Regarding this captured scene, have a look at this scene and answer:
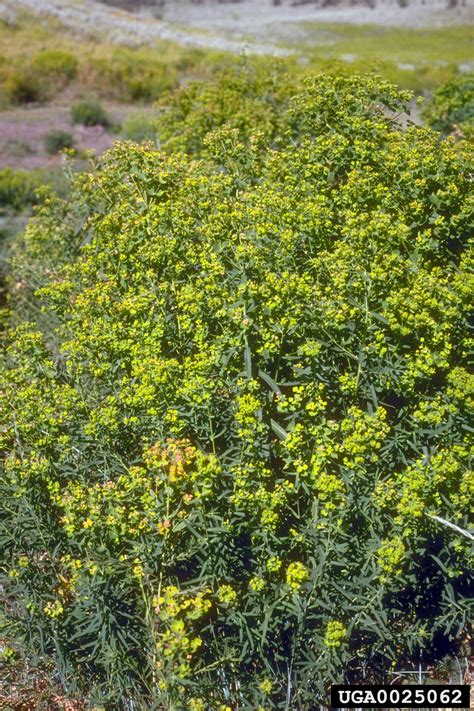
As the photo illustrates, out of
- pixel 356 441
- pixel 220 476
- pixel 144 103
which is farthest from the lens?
pixel 144 103

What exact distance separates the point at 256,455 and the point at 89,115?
2111 cm

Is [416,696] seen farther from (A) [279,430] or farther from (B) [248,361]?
(B) [248,361]

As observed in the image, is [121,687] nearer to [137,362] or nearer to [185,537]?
[185,537]

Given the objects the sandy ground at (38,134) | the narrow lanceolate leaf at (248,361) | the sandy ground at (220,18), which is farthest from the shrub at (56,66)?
the narrow lanceolate leaf at (248,361)

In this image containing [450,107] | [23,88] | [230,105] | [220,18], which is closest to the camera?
[230,105]

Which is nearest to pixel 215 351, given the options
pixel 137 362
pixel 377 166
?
pixel 137 362

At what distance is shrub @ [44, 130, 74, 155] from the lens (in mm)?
20734

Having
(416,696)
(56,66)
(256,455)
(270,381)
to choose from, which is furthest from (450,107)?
(56,66)

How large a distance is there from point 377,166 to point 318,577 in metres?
3.28

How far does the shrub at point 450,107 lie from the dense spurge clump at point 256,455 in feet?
21.7

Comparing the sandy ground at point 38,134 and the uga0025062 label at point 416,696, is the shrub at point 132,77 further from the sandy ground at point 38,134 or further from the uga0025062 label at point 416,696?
the uga0025062 label at point 416,696

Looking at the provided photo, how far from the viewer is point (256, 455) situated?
423 centimetres

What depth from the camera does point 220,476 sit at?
4.31 m

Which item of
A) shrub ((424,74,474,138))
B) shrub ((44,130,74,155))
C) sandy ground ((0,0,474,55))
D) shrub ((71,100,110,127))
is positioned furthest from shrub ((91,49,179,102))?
shrub ((424,74,474,138))
